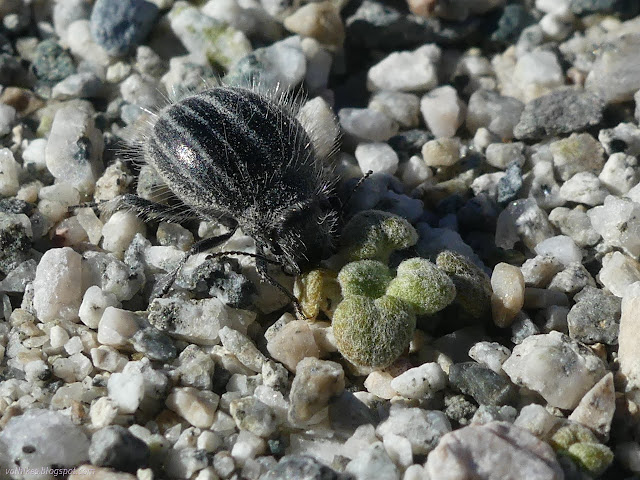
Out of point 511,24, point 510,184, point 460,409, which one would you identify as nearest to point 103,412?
point 460,409

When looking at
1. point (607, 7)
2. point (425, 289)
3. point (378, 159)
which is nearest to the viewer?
point (425, 289)

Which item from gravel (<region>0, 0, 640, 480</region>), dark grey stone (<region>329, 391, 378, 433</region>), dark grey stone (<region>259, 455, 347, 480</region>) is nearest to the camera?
dark grey stone (<region>259, 455, 347, 480</region>)

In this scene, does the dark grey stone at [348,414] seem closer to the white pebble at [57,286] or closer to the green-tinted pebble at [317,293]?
the green-tinted pebble at [317,293]

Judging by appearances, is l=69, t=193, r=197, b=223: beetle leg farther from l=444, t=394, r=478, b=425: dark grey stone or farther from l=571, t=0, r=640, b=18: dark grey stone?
l=571, t=0, r=640, b=18: dark grey stone

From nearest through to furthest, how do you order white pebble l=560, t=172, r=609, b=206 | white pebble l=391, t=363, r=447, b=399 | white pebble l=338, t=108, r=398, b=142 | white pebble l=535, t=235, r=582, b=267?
white pebble l=391, t=363, r=447, b=399, white pebble l=535, t=235, r=582, b=267, white pebble l=560, t=172, r=609, b=206, white pebble l=338, t=108, r=398, b=142

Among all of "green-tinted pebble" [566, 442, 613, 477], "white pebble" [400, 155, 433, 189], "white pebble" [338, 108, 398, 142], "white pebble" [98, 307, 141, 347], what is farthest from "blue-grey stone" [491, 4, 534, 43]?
"white pebble" [98, 307, 141, 347]

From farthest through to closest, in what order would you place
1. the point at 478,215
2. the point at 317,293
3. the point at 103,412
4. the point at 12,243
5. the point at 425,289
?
the point at 478,215 → the point at 12,243 → the point at 317,293 → the point at 425,289 → the point at 103,412

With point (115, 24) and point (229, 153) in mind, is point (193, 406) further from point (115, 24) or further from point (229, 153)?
point (115, 24)
